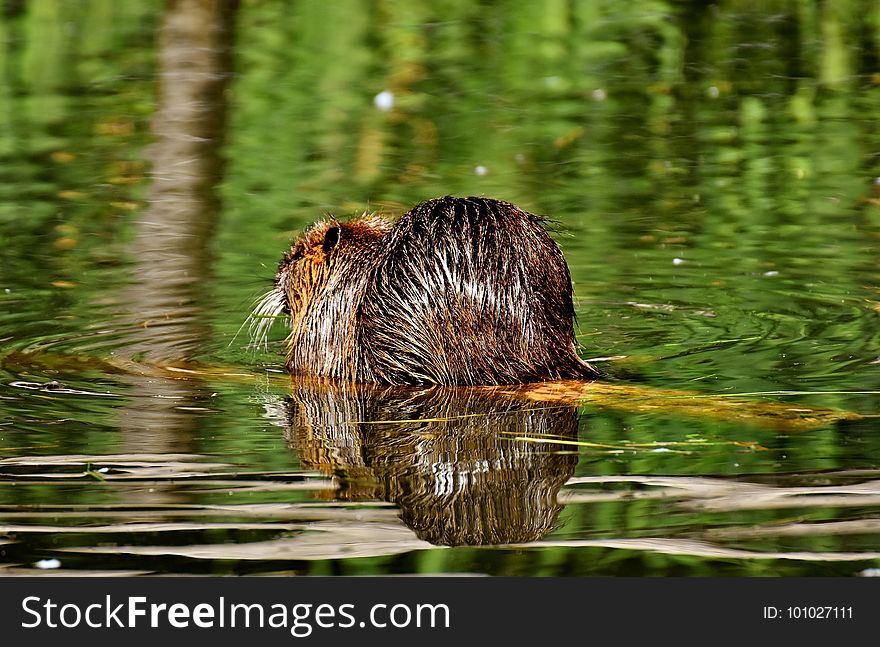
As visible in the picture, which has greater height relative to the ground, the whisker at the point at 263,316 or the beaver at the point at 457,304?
the beaver at the point at 457,304

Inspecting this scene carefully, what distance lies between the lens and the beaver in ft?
15.1

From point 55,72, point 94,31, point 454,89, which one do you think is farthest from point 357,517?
point 94,31

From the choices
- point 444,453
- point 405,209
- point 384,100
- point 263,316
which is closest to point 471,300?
point 444,453

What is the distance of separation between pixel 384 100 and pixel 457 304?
593 centimetres

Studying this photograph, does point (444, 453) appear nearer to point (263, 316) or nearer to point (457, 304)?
point (457, 304)

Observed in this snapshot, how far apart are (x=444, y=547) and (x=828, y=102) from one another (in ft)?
25.2

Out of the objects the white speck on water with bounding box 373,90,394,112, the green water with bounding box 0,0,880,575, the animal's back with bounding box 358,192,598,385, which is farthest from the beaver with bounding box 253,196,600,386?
the white speck on water with bounding box 373,90,394,112

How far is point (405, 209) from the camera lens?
742 centimetres

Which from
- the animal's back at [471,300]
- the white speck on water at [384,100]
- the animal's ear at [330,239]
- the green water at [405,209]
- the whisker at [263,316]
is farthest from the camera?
the white speck on water at [384,100]

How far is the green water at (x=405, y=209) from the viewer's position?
3496 mm

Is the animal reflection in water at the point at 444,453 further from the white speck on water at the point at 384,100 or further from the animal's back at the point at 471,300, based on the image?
the white speck on water at the point at 384,100

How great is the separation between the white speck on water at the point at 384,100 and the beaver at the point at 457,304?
17.7ft

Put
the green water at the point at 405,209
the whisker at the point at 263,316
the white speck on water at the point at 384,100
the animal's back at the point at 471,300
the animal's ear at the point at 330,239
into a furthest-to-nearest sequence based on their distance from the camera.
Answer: the white speck on water at the point at 384,100
the whisker at the point at 263,316
the animal's ear at the point at 330,239
the animal's back at the point at 471,300
the green water at the point at 405,209

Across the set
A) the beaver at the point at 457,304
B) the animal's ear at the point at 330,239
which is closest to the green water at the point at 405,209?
the beaver at the point at 457,304
